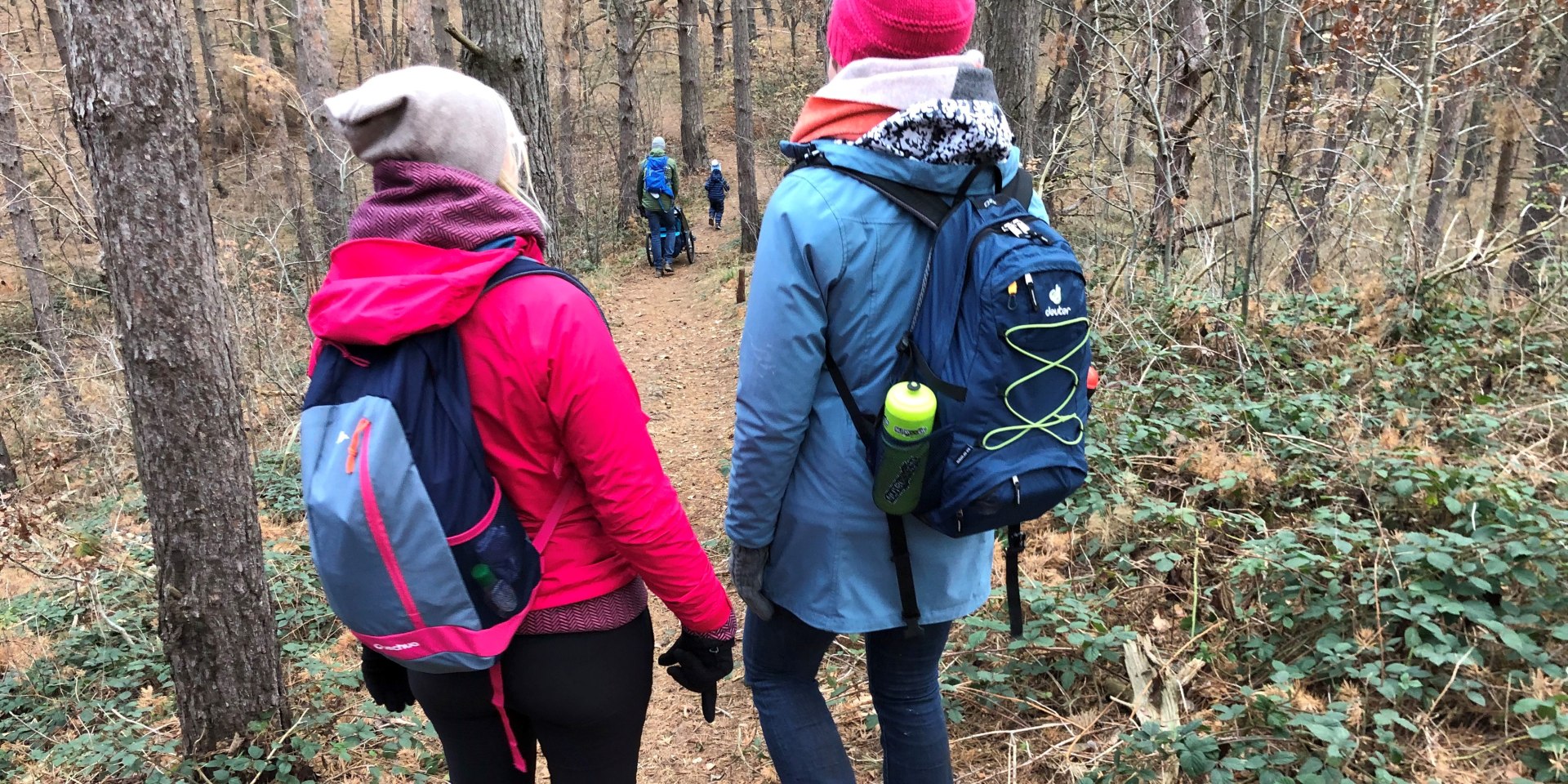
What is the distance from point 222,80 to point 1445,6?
26030 mm

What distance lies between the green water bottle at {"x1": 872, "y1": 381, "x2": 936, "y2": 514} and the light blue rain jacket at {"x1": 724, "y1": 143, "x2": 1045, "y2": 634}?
9cm

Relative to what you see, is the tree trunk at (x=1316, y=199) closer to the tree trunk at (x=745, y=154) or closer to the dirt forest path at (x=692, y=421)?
the dirt forest path at (x=692, y=421)

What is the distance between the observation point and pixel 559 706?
1.69 meters

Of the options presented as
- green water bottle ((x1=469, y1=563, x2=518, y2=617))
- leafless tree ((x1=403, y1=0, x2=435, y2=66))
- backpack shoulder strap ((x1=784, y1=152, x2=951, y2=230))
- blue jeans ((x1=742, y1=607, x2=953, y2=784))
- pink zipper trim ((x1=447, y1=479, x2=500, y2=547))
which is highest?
leafless tree ((x1=403, y1=0, x2=435, y2=66))

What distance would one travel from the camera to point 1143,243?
5773 millimetres

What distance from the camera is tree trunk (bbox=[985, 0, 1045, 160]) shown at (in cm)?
565

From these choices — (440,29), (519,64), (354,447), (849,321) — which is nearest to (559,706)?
(354,447)

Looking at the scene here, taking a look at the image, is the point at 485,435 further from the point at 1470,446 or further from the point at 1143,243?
the point at 1143,243

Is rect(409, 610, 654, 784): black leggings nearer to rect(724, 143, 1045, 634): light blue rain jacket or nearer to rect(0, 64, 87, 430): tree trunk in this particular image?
rect(724, 143, 1045, 634): light blue rain jacket

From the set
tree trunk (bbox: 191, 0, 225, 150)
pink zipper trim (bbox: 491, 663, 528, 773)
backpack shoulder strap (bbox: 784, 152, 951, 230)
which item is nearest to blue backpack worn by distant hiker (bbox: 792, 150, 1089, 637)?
backpack shoulder strap (bbox: 784, 152, 951, 230)

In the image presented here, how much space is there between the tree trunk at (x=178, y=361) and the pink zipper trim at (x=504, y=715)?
5.55ft

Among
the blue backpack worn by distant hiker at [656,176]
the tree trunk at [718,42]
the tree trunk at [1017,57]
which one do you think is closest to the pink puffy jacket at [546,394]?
the tree trunk at [1017,57]

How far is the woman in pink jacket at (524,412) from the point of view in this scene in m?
1.54

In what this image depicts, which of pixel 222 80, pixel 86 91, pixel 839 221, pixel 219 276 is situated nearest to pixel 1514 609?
pixel 839 221
